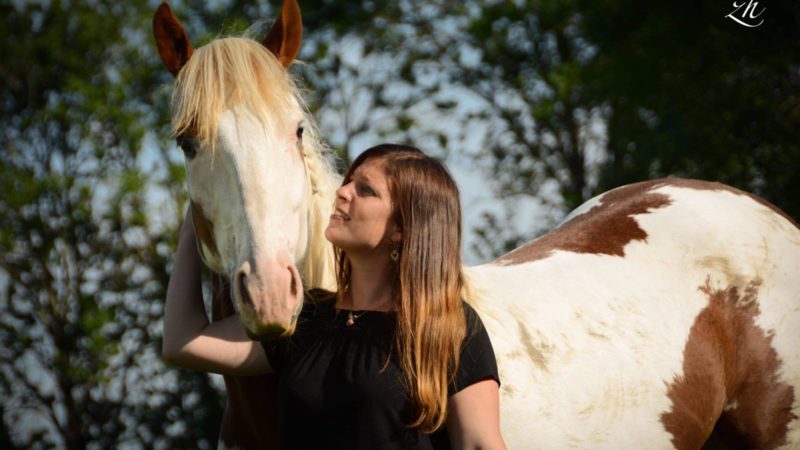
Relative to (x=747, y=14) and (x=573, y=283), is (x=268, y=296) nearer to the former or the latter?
(x=573, y=283)

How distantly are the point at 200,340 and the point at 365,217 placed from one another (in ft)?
1.80

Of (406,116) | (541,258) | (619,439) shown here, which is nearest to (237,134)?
(541,258)

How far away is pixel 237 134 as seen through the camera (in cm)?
237

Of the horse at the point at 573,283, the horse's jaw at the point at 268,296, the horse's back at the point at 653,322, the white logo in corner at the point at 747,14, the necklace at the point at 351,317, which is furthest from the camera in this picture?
the white logo in corner at the point at 747,14

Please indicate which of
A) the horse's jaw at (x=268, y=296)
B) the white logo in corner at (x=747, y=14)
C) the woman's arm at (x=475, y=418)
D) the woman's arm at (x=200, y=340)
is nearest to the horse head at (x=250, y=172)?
the horse's jaw at (x=268, y=296)

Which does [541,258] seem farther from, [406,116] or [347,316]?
[406,116]

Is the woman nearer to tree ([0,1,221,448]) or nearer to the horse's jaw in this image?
the horse's jaw

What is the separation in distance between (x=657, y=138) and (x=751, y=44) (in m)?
1.16

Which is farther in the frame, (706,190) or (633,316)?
(706,190)

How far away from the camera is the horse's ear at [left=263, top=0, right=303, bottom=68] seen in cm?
276

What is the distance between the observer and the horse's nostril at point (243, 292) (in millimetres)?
2102

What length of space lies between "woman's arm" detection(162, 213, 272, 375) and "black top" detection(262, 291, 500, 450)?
135 mm

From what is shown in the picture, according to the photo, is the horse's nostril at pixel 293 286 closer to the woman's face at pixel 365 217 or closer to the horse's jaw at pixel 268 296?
the horse's jaw at pixel 268 296

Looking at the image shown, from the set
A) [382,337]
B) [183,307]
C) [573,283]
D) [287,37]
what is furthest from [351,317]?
[573,283]
